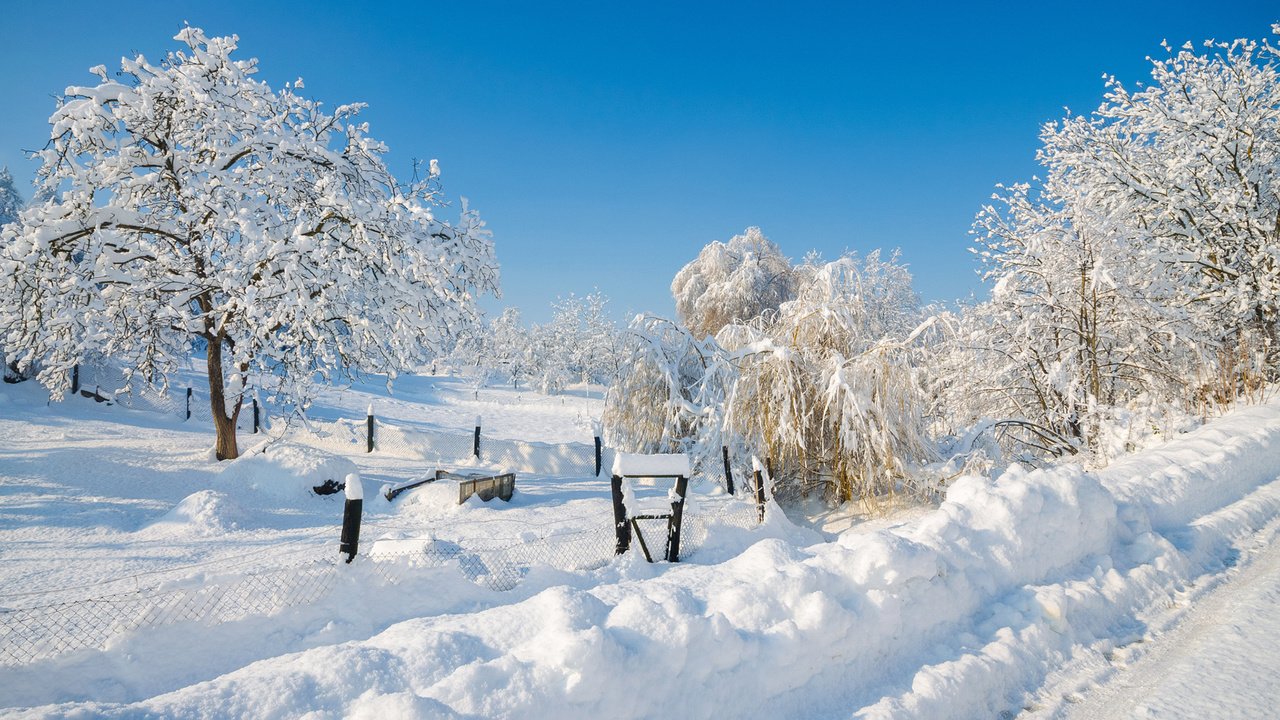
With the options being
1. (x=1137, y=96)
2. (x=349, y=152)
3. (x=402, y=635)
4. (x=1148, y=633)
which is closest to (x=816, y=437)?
(x=1148, y=633)

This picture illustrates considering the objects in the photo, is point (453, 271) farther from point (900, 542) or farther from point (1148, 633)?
point (1148, 633)

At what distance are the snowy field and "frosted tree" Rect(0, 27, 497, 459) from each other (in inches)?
158

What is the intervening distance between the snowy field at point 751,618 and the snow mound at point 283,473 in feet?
5.28

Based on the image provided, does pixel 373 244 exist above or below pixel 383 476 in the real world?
above

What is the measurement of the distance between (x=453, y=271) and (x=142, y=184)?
17.5 feet

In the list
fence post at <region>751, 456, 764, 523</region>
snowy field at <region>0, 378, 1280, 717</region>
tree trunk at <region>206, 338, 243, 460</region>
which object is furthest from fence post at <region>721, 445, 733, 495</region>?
tree trunk at <region>206, 338, 243, 460</region>

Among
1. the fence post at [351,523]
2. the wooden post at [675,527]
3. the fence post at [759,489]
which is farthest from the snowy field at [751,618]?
the fence post at [759,489]

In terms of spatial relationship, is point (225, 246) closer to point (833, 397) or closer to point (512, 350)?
point (833, 397)

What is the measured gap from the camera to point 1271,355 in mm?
12797

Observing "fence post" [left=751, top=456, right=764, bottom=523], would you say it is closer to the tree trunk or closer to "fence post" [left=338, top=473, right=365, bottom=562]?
"fence post" [left=338, top=473, right=365, bottom=562]

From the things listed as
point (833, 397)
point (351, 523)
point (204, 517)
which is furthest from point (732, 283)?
point (351, 523)

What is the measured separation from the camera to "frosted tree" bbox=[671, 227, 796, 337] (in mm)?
23125

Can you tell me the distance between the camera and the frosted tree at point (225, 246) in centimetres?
926

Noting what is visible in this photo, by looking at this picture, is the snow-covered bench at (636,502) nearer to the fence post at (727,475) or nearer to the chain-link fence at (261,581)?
the chain-link fence at (261,581)
